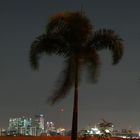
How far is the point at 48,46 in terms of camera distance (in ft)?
61.0

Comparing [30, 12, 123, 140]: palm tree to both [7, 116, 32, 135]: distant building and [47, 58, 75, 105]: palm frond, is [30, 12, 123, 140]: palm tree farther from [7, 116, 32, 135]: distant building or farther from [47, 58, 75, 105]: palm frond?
Answer: [7, 116, 32, 135]: distant building

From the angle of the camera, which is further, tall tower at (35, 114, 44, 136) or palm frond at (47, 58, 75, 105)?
tall tower at (35, 114, 44, 136)

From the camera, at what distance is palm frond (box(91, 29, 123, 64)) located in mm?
18812

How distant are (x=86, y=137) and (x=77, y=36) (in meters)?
7.19

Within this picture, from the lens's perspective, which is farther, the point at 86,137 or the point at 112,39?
the point at 86,137

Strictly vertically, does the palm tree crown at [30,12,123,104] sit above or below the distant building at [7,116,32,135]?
above

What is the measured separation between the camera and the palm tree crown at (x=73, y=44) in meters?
18.3

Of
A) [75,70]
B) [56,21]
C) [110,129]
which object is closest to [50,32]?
[56,21]

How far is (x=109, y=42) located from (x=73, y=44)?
5.73 ft

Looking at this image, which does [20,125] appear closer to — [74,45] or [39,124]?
[39,124]

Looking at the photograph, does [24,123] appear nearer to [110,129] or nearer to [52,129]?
[52,129]

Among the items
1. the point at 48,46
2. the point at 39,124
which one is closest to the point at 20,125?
the point at 39,124

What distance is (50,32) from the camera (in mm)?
18766

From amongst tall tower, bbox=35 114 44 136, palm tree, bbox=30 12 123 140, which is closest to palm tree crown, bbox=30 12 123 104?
palm tree, bbox=30 12 123 140
